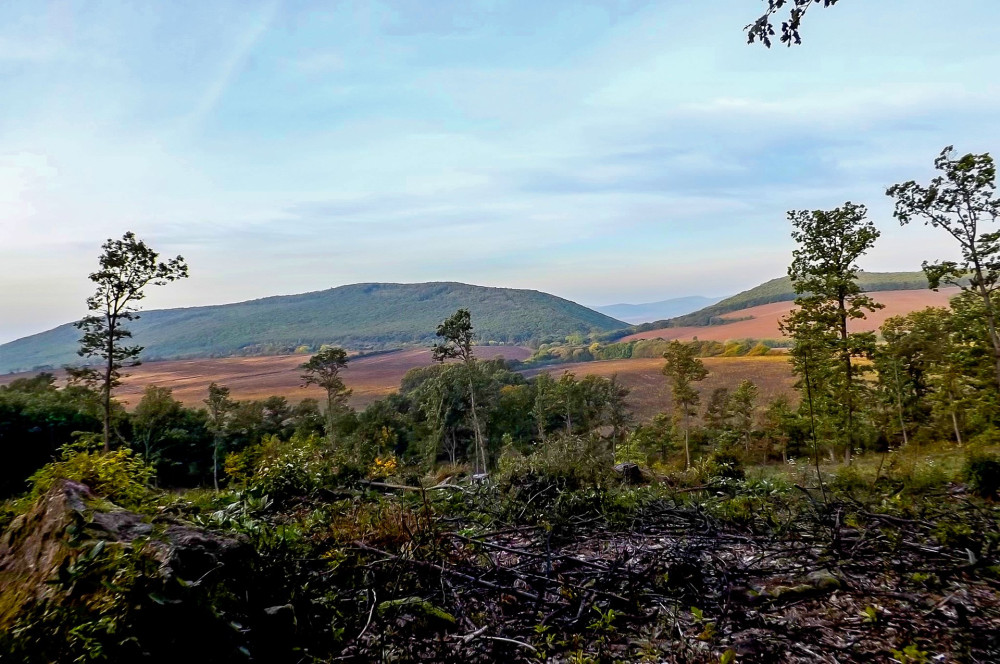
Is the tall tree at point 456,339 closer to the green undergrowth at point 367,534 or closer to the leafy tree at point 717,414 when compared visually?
the leafy tree at point 717,414

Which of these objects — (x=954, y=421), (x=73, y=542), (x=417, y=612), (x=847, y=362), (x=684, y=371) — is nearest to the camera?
(x=73, y=542)

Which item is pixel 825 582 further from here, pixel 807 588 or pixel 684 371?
pixel 684 371

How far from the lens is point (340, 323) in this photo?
463 ft

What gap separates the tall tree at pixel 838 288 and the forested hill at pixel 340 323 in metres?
83.0

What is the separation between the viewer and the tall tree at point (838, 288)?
14.4m

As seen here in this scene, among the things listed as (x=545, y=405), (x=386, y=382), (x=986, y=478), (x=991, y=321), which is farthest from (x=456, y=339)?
(x=386, y=382)

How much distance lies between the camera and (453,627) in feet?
9.11

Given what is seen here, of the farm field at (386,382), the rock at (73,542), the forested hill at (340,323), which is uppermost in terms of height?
the forested hill at (340,323)

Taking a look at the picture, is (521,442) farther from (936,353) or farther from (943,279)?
(943,279)

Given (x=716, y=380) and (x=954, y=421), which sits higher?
(x=716, y=380)

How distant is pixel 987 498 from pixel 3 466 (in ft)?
90.0

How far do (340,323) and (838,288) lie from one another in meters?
138

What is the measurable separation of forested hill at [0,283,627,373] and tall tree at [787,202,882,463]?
83.0 metres

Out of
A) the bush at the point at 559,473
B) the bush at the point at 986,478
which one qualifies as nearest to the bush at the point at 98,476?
the bush at the point at 559,473
